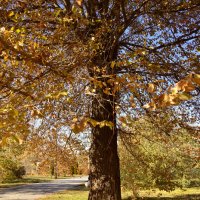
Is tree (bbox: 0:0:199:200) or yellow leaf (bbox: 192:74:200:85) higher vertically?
tree (bbox: 0:0:199:200)

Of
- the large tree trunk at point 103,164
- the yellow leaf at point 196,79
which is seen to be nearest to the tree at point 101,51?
the large tree trunk at point 103,164

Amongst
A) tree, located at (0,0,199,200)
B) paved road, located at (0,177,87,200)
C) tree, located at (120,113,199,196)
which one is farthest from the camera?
paved road, located at (0,177,87,200)

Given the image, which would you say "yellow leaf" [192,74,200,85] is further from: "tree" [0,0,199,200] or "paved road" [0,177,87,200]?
"paved road" [0,177,87,200]

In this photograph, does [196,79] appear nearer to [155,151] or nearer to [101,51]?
[101,51]

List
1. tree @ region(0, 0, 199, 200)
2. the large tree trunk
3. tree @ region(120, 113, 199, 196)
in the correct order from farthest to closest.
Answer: tree @ region(120, 113, 199, 196), the large tree trunk, tree @ region(0, 0, 199, 200)

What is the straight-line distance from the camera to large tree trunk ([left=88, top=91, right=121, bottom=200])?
641cm

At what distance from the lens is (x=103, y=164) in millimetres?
6570

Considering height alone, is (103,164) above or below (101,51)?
below

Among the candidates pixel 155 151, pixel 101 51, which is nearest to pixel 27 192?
pixel 155 151

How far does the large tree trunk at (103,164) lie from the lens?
6.41 metres

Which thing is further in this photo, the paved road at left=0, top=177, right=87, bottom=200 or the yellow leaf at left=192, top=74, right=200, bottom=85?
the paved road at left=0, top=177, right=87, bottom=200

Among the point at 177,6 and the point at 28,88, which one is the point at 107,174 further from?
the point at 177,6

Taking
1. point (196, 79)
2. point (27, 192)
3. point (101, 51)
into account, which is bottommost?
point (27, 192)

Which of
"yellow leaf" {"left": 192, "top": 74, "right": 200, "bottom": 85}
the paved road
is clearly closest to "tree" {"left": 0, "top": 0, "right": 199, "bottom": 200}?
"yellow leaf" {"left": 192, "top": 74, "right": 200, "bottom": 85}
